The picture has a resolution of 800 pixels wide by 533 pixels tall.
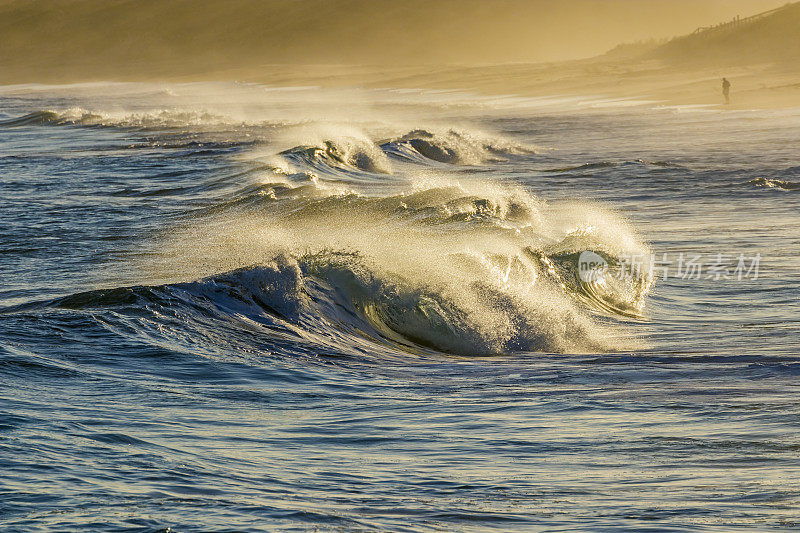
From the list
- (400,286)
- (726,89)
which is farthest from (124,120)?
(400,286)

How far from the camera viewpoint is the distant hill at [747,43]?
63.1 metres

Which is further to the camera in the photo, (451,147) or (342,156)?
(451,147)

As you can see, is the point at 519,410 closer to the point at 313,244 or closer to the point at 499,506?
the point at 499,506

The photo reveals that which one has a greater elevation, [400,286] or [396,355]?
[400,286]

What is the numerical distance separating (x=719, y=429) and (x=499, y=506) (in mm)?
2139

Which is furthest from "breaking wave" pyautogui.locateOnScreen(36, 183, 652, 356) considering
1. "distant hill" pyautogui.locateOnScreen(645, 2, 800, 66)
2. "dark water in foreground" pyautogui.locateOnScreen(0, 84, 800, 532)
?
"distant hill" pyautogui.locateOnScreen(645, 2, 800, 66)

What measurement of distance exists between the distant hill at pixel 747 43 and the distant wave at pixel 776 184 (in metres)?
39.8

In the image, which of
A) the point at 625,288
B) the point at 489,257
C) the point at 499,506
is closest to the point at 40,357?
the point at 499,506

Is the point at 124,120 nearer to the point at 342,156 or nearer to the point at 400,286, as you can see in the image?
the point at 342,156

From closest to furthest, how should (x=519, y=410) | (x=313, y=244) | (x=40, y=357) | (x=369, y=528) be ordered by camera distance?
(x=369, y=528)
(x=519, y=410)
(x=40, y=357)
(x=313, y=244)

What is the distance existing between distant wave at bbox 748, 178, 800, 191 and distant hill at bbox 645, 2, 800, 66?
131ft

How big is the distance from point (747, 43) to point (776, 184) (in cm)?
4820

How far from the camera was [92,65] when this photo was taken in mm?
125750

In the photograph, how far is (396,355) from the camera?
32.4ft
